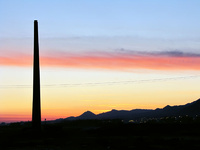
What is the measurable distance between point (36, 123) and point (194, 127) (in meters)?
19.2

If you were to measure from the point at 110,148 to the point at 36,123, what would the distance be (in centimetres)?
1806

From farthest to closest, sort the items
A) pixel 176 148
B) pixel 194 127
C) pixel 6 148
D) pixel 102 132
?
pixel 194 127 → pixel 102 132 → pixel 6 148 → pixel 176 148

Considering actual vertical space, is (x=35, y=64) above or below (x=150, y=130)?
above

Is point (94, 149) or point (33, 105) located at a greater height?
point (33, 105)

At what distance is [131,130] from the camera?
40.3 metres

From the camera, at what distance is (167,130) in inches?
1555

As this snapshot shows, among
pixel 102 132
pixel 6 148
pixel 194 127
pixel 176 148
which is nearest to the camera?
pixel 176 148

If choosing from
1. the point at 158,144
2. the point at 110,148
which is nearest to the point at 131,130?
the point at 158,144

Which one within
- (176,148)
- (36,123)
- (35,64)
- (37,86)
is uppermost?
(35,64)

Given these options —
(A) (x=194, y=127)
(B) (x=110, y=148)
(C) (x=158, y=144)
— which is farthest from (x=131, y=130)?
(B) (x=110, y=148)

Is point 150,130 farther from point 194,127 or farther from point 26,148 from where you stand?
point 26,148

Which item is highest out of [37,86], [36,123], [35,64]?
[35,64]

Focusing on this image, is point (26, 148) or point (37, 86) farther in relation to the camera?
point (37, 86)

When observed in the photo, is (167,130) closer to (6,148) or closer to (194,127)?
(194,127)
